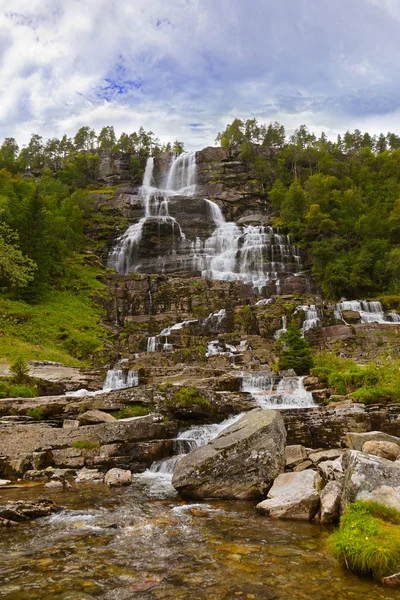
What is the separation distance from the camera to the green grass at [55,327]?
29747 millimetres

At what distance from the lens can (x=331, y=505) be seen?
304 inches

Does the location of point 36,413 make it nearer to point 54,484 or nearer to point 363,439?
point 54,484

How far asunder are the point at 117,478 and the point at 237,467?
12.5 ft

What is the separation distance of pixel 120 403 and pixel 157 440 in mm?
3327

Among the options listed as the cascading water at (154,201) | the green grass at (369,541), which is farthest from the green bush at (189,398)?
the cascading water at (154,201)

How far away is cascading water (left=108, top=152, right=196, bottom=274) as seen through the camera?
5628cm

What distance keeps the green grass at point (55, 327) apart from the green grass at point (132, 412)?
13324 millimetres

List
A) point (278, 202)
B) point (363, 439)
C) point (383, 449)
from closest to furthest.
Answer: point (383, 449) → point (363, 439) → point (278, 202)

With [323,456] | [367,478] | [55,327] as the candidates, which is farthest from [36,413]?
[55,327]

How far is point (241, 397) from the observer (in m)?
19.2

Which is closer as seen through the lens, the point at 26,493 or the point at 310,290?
the point at 26,493

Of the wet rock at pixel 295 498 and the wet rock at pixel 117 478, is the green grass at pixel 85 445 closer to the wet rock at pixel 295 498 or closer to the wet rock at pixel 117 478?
the wet rock at pixel 117 478

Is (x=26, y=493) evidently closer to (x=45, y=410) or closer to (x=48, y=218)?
(x=45, y=410)

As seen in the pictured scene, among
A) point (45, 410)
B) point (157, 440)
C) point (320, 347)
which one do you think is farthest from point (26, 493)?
point (320, 347)
